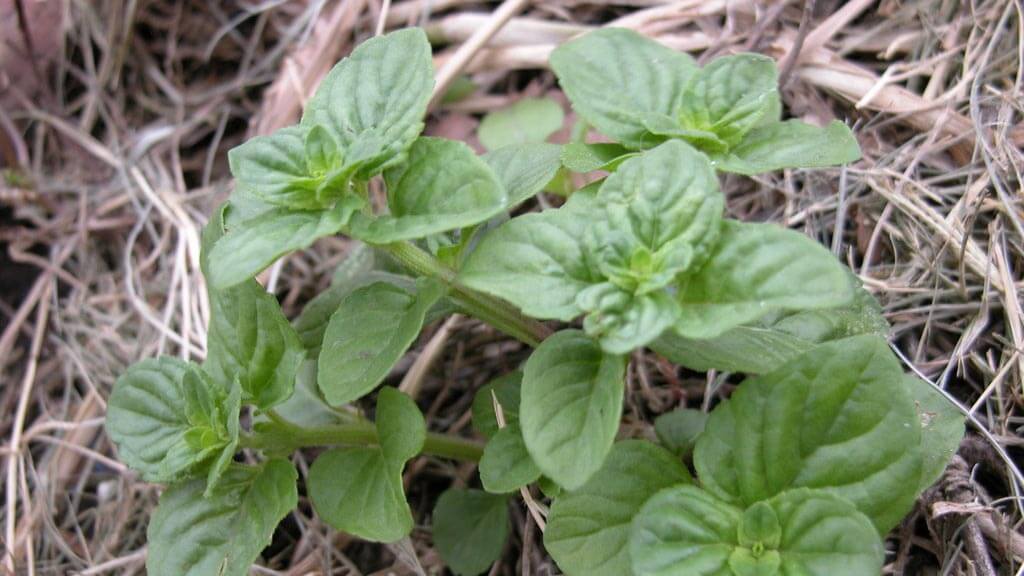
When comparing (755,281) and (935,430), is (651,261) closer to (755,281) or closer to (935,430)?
(755,281)

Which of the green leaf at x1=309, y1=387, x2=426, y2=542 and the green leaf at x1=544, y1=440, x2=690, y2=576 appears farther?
the green leaf at x1=309, y1=387, x2=426, y2=542

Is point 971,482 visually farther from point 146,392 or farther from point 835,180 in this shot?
point 146,392

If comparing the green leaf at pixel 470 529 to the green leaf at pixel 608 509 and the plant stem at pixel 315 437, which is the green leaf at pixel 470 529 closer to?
the plant stem at pixel 315 437

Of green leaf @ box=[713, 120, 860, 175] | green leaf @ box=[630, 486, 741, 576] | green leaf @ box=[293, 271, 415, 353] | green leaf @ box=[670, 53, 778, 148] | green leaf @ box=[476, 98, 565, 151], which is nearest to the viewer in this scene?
green leaf @ box=[630, 486, 741, 576]

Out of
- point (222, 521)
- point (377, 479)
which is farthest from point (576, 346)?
point (222, 521)

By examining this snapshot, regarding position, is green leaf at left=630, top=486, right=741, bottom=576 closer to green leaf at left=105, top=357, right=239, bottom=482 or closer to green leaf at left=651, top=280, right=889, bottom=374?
green leaf at left=651, top=280, right=889, bottom=374

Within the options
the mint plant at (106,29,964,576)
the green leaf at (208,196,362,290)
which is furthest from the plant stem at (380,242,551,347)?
the green leaf at (208,196,362,290)

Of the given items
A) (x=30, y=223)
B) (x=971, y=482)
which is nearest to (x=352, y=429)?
(x=971, y=482)
